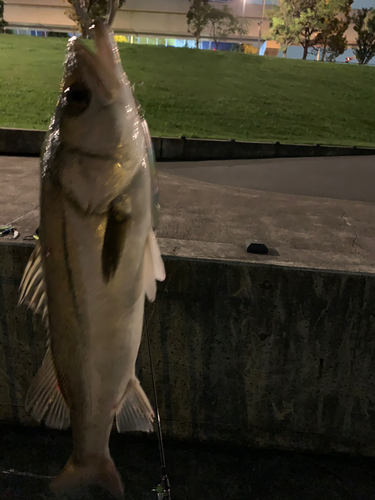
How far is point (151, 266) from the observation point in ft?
4.98

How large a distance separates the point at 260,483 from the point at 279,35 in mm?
34651

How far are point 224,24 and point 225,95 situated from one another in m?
23.1

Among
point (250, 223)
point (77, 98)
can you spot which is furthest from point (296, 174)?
point (77, 98)

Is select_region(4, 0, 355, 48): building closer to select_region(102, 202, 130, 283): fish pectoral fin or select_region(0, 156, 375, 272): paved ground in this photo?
select_region(0, 156, 375, 272): paved ground

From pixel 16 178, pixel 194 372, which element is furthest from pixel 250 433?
pixel 16 178

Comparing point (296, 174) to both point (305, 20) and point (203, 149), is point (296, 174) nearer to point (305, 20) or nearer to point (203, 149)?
point (203, 149)

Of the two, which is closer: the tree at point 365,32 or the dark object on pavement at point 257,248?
the dark object on pavement at point 257,248

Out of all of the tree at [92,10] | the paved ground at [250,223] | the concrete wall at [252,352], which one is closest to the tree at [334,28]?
the paved ground at [250,223]

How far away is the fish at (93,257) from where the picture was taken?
4.24 ft

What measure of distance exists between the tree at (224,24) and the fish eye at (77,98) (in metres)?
33.7

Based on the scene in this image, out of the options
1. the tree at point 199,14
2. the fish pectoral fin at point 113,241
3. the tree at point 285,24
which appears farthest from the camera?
the tree at point 199,14

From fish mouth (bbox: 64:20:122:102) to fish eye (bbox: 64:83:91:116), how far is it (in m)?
0.02

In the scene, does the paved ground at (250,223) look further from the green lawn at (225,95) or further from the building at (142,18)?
the building at (142,18)

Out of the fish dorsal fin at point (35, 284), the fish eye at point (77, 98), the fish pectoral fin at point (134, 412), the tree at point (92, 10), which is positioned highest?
the tree at point (92, 10)
